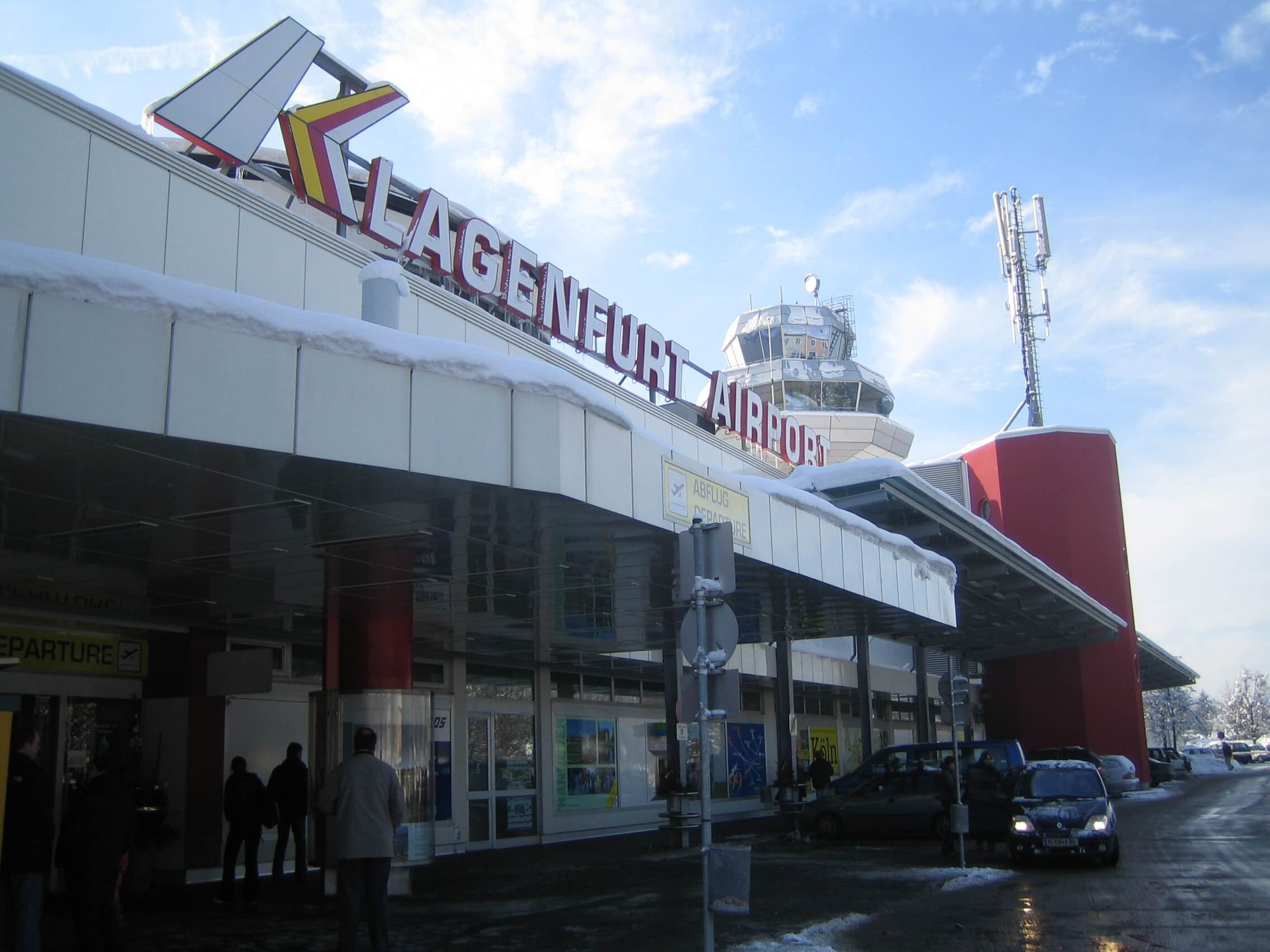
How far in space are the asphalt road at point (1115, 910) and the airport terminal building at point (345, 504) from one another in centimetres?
371

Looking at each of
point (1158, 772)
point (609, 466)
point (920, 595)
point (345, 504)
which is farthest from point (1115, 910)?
point (1158, 772)

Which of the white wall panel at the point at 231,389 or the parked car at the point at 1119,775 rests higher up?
the white wall panel at the point at 231,389

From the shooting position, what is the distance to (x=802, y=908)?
12234 millimetres

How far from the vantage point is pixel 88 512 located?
977 centimetres

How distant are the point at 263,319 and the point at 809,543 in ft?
29.0

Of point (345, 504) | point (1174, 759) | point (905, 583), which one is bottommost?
point (1174, 759)

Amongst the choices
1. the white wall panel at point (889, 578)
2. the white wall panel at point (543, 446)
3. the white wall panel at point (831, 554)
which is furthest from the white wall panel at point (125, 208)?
the white wall panel at point (889, 578)

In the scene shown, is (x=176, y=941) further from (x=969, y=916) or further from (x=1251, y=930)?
(x=1251, y=930)

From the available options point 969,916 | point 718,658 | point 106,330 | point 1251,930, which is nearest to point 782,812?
point 969,916

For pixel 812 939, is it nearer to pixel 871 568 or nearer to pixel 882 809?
pixel 871 568

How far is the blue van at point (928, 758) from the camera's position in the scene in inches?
846

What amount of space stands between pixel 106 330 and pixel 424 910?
24.8 feet

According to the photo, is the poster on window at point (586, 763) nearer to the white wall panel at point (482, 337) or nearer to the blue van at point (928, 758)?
the blue van at point (928, 758)

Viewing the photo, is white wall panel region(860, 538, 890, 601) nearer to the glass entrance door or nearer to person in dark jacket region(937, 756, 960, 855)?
person in dark jacket region(937, 756, 960, 855)
